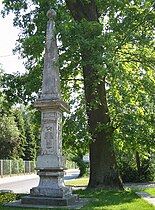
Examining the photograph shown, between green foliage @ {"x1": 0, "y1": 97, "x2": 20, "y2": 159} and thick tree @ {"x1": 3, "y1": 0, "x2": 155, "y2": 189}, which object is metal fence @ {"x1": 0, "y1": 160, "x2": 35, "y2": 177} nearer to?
green foliage @ {"x1": 0, "y1": 97, "x2": 20, "y2": 159}

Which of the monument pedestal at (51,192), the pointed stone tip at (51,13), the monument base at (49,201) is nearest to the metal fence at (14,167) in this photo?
the pointed stone tip at (51,13)

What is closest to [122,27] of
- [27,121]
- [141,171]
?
[141,171]

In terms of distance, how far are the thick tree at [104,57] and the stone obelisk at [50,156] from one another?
2219 mm

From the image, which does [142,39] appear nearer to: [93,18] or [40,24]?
[93,18]

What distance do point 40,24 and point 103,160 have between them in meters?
6.96

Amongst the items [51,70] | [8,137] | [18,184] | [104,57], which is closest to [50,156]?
[51,70]

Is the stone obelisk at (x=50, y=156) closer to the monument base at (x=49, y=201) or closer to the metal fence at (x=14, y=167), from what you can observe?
the monument base at (x=49, y=201)

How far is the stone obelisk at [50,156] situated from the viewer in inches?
418

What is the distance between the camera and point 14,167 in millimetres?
44781

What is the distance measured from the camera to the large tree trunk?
16.3 m

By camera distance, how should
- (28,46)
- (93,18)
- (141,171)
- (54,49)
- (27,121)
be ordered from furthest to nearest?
(27,121), (141,171), (93,18), (28,46), (54,49)

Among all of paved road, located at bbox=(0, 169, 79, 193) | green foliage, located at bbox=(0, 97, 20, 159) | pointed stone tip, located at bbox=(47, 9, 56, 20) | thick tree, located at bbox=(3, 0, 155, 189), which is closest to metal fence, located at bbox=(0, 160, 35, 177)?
green foliage, located at bbox=(0, 97, 20, 159)

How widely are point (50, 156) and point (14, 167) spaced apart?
1381 inches

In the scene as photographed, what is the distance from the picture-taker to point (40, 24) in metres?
15.9
